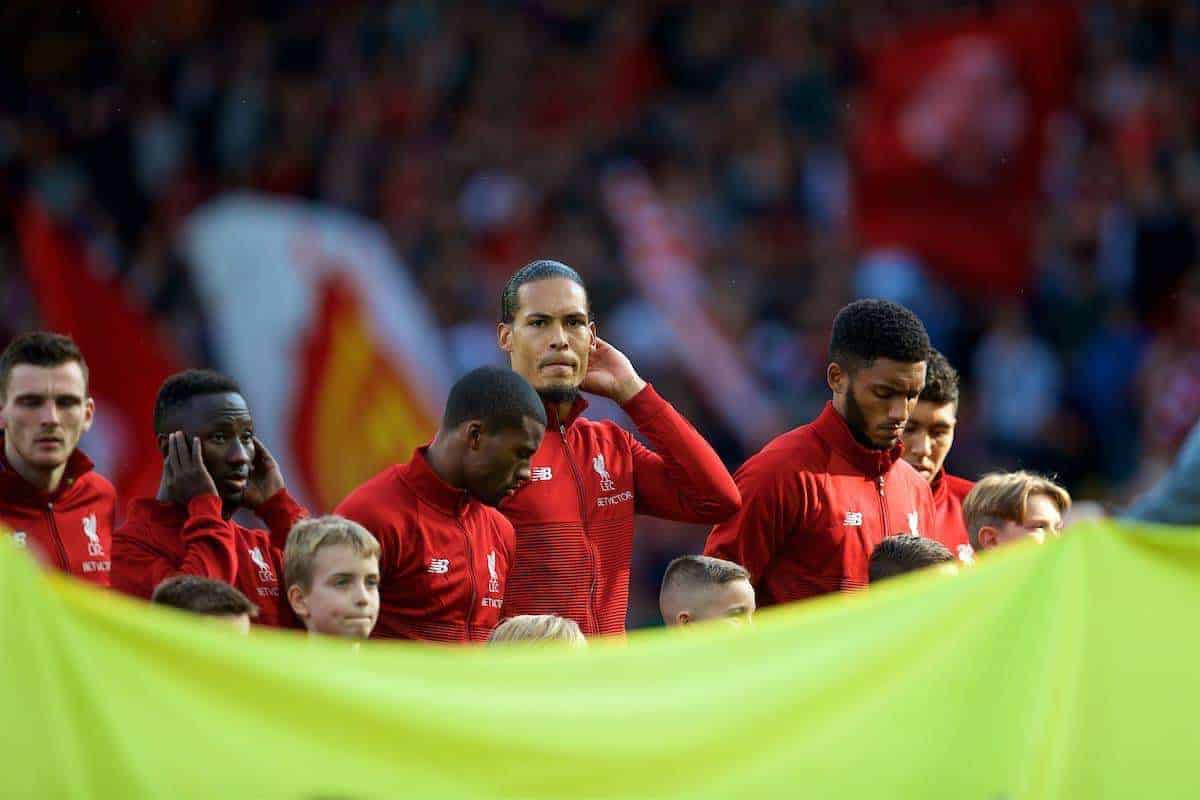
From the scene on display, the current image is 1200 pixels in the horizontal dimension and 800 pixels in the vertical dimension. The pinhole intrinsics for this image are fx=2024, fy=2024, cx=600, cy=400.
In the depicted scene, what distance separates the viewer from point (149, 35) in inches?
637

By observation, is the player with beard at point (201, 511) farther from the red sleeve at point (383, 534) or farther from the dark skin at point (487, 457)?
the dark skin at point (487, 457)

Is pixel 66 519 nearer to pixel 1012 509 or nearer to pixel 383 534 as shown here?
pixel 383 534

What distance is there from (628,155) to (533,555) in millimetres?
9200

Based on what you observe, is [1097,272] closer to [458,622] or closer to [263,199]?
[263,199]

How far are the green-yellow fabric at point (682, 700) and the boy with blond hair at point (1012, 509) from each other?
8.54ft

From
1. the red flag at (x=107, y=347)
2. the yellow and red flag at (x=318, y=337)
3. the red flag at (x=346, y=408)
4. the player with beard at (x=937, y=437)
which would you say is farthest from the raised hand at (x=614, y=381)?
the yellow and red flag at (x=318, y=337)

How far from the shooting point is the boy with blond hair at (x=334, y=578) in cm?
521

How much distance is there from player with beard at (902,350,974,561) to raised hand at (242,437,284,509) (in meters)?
2.20

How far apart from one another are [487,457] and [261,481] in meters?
1.00

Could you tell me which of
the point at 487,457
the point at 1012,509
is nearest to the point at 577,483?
the point at 487,457

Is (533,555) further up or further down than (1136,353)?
further down

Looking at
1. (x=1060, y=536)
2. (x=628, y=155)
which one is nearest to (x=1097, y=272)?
(x=628, y=155)

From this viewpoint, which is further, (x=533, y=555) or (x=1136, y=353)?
(x=1136, y=353)

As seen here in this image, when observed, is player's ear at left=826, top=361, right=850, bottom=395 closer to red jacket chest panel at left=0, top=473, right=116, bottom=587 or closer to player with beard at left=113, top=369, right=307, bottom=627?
player with beard at left=113, top=369, right=307, bottom=627
